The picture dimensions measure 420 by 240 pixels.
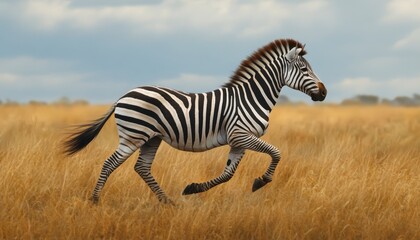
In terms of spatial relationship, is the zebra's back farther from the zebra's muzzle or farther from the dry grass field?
the zebra's muzzle

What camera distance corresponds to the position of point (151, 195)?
7.73 m

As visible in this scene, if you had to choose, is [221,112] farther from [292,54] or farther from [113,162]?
[113,162]

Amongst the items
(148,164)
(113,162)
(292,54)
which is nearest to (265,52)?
(292,54)

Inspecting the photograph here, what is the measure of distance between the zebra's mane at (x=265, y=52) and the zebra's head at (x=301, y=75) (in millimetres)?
64

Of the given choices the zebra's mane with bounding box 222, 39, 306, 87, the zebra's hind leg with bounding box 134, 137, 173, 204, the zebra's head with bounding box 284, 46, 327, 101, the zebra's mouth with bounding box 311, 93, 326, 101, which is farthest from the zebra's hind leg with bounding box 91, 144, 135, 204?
the zebra's mouth with bounding box 311, 93, 326, 101

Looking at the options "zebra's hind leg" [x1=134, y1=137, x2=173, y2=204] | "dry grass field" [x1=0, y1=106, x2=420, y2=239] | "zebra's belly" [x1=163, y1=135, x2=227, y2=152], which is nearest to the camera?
"dry grass field" [x1=0, y1=106, x2=420, y2=239]

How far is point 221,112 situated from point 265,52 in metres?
0.88

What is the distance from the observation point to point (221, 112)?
7.08 m

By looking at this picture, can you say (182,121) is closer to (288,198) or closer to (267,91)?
(267,91)

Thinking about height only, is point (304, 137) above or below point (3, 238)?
above

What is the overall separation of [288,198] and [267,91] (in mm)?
1266

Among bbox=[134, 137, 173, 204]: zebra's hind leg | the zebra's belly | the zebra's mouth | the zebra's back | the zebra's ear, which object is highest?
the zebra's ear

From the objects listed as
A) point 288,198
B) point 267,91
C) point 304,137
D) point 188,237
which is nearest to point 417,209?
point 288,198

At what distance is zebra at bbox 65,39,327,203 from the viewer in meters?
7.00
